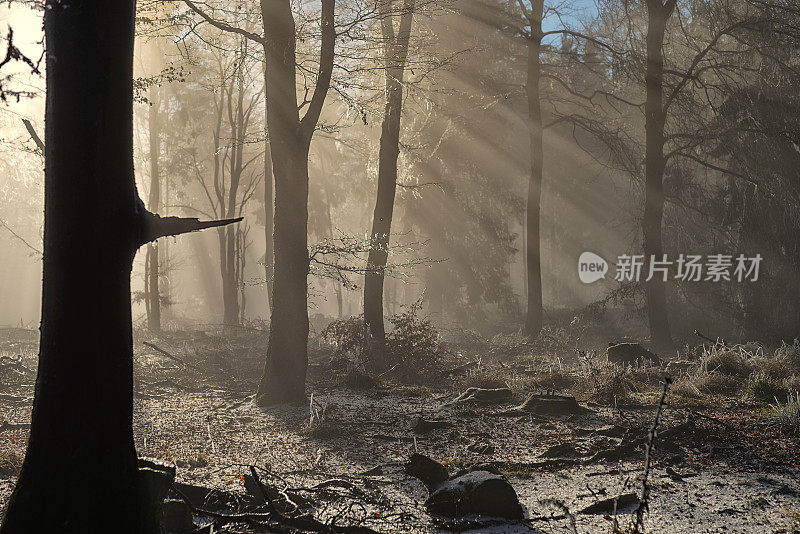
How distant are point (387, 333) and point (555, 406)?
5.46 metres

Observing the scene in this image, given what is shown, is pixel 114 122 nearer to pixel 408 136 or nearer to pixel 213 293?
pixel 408 136

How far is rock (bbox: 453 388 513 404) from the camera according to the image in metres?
9.29

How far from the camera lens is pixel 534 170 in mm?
18562

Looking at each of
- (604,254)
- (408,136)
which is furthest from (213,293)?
(408,136)

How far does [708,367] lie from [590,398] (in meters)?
2.41

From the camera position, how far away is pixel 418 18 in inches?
661

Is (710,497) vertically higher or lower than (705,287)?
lower

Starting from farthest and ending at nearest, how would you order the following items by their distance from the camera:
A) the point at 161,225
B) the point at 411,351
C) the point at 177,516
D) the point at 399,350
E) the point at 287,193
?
the point at 399,350 → the point at 411,351 → the point at 287,193 → the point at 177,516 → the point at 161,225

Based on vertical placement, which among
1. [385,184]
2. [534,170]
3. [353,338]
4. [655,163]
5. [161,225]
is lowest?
[353,338]

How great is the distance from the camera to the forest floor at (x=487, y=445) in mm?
4840

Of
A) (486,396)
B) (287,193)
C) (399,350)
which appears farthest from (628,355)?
(287,193)

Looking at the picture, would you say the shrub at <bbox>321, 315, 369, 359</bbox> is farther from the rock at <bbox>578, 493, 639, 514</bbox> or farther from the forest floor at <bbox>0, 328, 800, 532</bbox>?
the rock at <bbox>578, 493, 639, 514</bbox>

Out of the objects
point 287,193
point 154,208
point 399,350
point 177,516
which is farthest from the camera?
point 154,208

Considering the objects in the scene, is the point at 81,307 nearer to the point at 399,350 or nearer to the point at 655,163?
the point at 399,350
